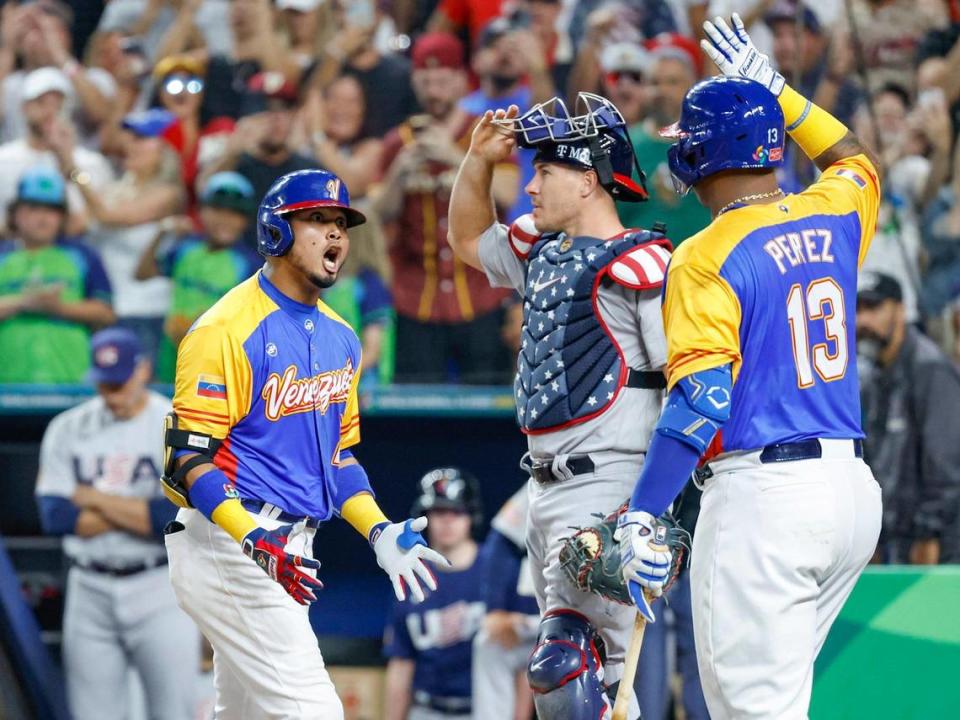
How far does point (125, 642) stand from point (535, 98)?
3411mm

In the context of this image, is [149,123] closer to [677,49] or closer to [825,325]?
[677,49]

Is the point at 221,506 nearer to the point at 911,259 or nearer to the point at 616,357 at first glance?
the point at 616,357

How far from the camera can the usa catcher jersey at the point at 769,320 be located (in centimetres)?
325

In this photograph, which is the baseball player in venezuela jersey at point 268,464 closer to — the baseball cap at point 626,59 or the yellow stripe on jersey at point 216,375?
the yellow stripe on jersey at point 216,375

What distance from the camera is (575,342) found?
12.6ft

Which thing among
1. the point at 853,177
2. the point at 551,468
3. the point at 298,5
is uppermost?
the point at 298,5

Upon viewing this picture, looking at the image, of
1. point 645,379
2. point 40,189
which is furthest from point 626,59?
point 645,379

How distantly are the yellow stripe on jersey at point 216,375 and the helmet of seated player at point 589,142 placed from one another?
937mm

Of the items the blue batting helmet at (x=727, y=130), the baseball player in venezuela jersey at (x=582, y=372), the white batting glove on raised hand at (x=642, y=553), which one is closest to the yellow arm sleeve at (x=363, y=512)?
the baseball player in venezuela jersey at (x=582, y=372)

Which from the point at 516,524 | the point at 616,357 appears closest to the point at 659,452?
the point at 616,357

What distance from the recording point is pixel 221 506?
359 cm

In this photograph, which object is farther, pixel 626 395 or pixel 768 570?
pixel 626 395

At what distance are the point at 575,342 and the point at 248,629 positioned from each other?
1.14 metres

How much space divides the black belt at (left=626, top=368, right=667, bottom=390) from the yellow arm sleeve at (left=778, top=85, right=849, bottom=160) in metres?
0.72
